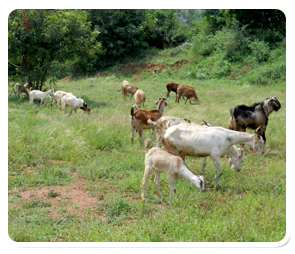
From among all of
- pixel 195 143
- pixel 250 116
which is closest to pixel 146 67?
pixel 250 116

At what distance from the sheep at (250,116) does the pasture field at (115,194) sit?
835 mm

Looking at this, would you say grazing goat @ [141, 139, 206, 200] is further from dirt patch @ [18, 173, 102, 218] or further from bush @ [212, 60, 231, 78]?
bush @ [212, 60, 231, 78]

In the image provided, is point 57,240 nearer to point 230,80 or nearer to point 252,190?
point 252,190

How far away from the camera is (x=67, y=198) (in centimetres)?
564

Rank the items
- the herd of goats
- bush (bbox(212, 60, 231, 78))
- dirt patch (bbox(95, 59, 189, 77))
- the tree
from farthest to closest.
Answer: dirt patch (bbox(95, 59, 189, 77)) → bush (bbox(212, 60, 231, 78)) → the tree → the herd of goats

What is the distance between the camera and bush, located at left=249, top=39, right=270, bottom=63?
23.5m

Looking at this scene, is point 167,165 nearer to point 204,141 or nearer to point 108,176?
point 204,141

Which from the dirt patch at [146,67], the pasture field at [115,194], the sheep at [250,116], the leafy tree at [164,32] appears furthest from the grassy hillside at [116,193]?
the leafy tree at [164,32]

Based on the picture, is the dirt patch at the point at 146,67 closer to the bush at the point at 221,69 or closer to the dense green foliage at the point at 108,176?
the bush at the point at 221,69

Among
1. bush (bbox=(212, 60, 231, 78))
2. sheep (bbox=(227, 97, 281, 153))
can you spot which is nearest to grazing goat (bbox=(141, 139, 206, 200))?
sheep (bbox=(227, 97, 281, 153))

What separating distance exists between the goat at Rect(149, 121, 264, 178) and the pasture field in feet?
2.03

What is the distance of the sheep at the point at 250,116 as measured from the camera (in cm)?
870

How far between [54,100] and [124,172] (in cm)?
892

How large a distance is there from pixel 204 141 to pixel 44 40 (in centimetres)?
1182
